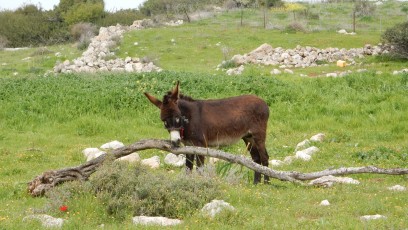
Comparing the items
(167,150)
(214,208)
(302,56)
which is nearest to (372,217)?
(214,208)

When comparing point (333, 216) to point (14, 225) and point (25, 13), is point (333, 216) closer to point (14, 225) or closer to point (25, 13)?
point (14, 225)

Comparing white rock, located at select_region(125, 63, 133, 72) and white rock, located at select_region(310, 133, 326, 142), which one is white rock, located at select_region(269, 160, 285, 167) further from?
white rock, located at select_region(125, 63, 133, 72)

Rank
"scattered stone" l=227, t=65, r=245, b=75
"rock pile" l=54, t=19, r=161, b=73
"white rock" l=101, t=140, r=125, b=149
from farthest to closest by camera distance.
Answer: "rock pile" l=54, t=19, r=161, b=73 → "scattered stone" l=227, t=65, r=245, b=75 → "white rock" l=101, t=140, r=125, b=149

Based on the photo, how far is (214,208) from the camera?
7762 mm

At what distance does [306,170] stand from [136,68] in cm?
1663

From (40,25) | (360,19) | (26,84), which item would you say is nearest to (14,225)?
(26,84)

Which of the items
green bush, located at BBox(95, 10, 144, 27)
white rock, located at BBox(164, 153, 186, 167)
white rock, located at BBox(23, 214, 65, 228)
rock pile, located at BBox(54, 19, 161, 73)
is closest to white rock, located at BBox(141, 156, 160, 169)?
white rock, located at BBox(164, 153, 186, 167)

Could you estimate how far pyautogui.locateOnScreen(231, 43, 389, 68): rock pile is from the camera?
2788 cm

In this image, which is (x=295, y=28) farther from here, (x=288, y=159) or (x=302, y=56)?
(x=288, y=159)

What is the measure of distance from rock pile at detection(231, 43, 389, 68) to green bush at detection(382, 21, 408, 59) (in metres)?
0.70

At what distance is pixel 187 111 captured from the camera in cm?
1062

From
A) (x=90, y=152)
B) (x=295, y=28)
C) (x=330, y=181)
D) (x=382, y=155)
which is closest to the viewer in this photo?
(x=330, y=181)

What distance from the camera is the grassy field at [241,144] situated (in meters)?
8.05

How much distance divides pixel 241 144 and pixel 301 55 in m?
14.5
